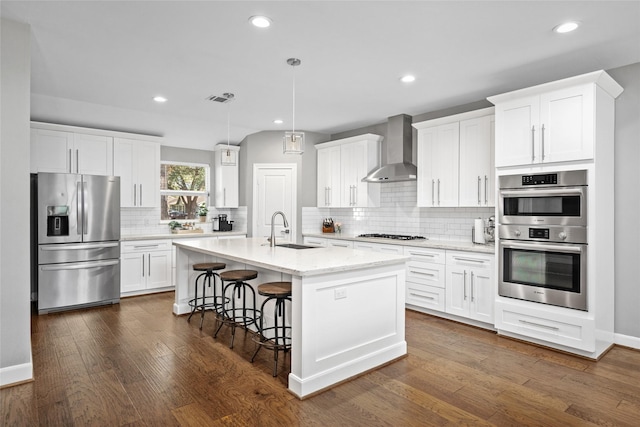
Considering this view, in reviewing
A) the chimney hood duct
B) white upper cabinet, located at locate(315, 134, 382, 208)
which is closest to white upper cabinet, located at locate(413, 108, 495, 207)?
the chimney hood duct

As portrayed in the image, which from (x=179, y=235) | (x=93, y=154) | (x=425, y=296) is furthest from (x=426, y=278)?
(x=93, y=154)

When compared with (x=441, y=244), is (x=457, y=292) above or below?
below

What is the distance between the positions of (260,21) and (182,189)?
4.70 meters

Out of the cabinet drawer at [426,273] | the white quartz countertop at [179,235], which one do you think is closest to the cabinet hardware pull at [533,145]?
the cabinet drawer at [426,273]

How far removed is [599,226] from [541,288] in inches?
28.9

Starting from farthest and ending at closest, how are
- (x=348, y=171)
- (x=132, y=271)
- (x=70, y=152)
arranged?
(x=348, y=171), (x=132, y=271), (x=70, y=152)

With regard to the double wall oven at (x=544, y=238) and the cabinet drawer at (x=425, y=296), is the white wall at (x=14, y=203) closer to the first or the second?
the cabinet drawer at (x=425, y=296)

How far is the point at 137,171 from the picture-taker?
583 cm

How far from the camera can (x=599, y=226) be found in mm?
3289

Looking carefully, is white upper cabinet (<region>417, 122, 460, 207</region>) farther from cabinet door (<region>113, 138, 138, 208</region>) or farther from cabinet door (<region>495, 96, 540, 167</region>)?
cabinet door (<region>113, 138, 138, 208</region>)

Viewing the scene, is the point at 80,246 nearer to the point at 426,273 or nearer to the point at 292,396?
the point at 292,396

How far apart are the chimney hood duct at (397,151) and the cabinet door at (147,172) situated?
11.3 ft

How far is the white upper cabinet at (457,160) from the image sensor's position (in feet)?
14.1

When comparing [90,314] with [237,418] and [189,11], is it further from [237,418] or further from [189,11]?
[189,11]
